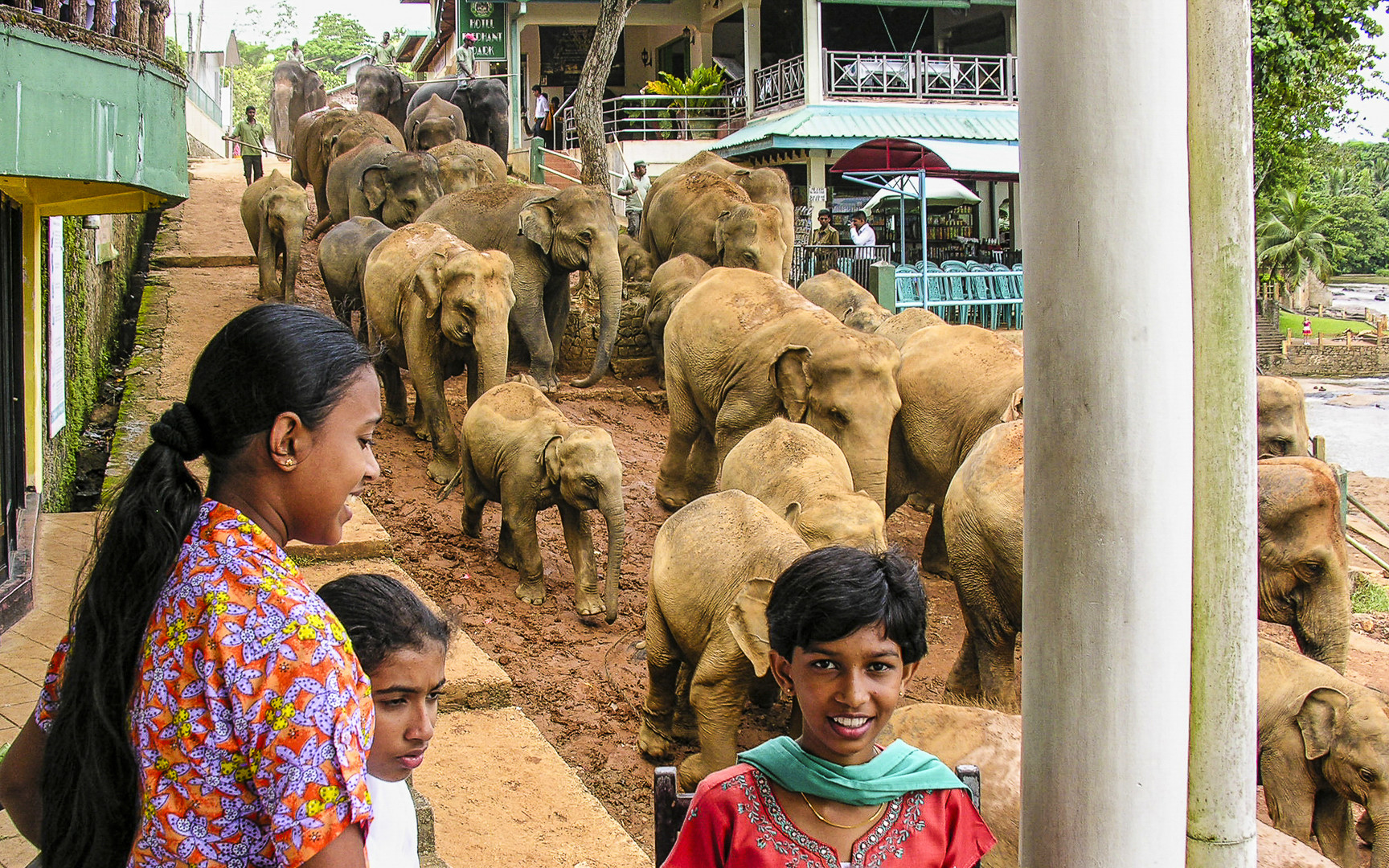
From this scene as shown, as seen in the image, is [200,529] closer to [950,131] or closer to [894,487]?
[894,487]

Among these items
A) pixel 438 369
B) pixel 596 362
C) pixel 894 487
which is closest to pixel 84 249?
pixel 438 369

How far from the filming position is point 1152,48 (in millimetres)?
2248

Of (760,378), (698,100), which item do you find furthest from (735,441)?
(698,100)

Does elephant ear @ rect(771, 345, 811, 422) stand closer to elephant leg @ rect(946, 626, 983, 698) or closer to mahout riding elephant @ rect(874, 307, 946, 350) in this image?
mahout riding elephant @ rect(874, 307, 946, 350)

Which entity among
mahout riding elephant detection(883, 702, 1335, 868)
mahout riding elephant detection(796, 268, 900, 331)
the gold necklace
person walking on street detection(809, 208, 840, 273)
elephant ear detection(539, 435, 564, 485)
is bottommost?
mahout riding elephant detection(883, 702, 1335, 868)

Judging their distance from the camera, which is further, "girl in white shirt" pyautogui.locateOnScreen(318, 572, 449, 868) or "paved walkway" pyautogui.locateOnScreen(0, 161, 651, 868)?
"paved walkway" pyautogui.locateOnScreen(0, 161, 651, 868)

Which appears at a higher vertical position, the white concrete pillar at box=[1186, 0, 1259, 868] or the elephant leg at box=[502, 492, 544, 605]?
the white concrete pillar at box=[1186, 0, 1259, 868]

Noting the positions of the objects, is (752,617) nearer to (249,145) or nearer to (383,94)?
(249,145)

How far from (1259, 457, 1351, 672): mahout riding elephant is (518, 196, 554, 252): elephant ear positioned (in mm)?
6997

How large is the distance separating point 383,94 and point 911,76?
10803 mm

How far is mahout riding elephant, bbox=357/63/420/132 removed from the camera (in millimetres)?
26109

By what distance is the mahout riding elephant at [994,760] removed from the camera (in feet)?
13.0

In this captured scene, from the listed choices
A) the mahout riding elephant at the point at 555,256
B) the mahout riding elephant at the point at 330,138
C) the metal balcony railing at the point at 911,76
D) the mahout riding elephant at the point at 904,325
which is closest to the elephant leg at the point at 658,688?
the mahout riding elephant at the point at 904,325

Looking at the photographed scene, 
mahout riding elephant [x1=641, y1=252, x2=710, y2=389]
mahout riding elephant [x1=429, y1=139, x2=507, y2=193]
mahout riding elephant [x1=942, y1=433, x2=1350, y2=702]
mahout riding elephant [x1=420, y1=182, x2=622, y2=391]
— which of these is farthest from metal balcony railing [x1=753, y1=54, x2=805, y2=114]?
mahout riding elephant [x1=942, y1=433, x2=1350, y2=702]
